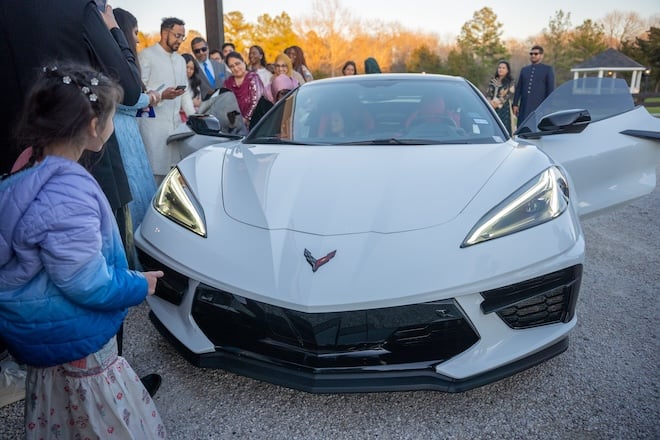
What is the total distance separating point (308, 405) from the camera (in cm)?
178

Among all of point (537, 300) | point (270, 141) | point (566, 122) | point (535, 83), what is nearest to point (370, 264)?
point (537, 300)

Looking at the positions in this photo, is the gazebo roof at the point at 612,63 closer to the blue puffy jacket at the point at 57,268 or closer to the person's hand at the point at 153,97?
the person's hand at the point at 153,97

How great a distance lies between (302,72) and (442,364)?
5.80m

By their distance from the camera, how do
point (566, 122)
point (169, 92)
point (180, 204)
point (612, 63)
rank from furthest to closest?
point (612, 63) < point (169, 92) < point (566, 122) < point (180, 204)

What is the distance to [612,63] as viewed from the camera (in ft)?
134

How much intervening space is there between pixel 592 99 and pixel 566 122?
0.76 m

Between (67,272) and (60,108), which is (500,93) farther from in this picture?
(67,272)

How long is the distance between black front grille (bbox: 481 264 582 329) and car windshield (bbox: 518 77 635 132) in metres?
1.51

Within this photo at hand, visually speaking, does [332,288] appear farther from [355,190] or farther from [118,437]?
[118,437]

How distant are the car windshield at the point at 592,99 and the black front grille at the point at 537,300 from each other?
4.95 ft

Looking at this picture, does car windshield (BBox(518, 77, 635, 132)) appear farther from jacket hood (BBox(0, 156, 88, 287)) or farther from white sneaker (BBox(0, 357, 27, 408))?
white sneaker (BBox(0, 357, 27, 408))

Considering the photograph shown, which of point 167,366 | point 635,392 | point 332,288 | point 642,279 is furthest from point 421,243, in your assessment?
point 642,279

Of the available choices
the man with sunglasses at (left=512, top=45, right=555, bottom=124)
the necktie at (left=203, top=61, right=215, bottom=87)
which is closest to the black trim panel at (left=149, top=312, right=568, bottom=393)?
the necktie at (left=203, top=61, right=215, bottom=87)

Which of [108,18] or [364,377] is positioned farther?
[108,18]
